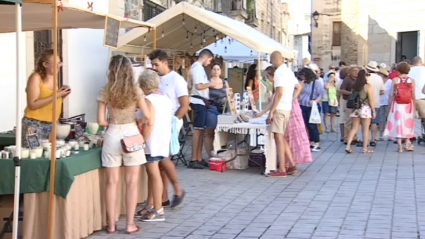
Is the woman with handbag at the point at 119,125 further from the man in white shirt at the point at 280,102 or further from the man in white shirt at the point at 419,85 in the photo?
the man in white shirt at the point at 419,85

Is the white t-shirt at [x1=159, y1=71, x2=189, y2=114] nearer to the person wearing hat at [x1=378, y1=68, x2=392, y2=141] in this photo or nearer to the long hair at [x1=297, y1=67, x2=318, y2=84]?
the long hair at [x1=297, y1=67, x2=318, y2=84]

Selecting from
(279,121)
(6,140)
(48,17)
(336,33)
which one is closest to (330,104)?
(279,121)

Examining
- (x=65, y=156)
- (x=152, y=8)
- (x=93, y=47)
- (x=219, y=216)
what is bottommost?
(x=219, y=216)

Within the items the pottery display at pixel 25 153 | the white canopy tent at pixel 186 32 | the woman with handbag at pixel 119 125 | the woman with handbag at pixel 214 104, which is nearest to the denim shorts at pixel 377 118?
the white canopy tent at pixel 186 32

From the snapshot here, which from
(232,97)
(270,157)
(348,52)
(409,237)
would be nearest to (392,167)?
(270,157)

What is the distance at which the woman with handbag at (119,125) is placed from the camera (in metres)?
5.11

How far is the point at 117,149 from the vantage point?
519cm

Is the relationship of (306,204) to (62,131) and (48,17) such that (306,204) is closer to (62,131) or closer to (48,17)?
(62,131)

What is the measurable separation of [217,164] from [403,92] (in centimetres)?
405

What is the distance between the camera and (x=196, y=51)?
13391 millimetres

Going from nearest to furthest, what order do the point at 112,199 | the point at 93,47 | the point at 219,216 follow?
the point at 112,199 → the point at 219,216 → the point at 93,47

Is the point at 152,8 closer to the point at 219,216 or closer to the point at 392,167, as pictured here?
the point at 392,167

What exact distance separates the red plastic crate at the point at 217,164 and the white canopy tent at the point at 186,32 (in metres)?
1.91

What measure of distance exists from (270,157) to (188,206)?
85.2 inches
